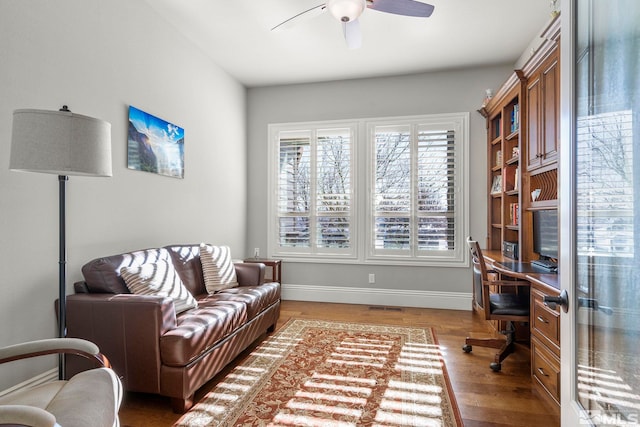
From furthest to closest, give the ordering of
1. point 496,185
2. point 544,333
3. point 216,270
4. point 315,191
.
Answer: point 315,191
point 496,185
point 216,270
point 544,333

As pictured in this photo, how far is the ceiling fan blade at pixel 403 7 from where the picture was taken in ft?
7.42

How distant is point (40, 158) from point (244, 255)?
3.41 meters

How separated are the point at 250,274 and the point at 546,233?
106 inches

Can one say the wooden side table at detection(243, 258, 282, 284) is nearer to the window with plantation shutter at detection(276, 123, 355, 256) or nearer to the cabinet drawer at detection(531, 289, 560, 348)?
the window with plantation shutter at detection(276, 123, 355, 256)

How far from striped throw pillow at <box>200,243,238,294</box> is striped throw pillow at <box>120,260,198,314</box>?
574 millimetres

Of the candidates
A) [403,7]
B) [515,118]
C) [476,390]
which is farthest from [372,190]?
[476,390]

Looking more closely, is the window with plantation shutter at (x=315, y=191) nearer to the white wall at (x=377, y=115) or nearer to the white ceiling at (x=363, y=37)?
the white wall at (x=377, y=115)

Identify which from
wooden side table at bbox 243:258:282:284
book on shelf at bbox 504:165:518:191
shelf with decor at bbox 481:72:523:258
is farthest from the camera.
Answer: wooden side table at bbox 243:258:282:284

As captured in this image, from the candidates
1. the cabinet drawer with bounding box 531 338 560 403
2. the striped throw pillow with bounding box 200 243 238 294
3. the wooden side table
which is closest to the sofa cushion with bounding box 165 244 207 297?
the striped throw pillow with bounding box 200 243 238 294

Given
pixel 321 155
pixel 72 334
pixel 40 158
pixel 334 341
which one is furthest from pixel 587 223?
pixel 321 155

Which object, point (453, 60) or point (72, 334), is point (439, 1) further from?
point (72, 334)

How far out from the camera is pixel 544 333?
2209mm

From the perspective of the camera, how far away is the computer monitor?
2.62 metres

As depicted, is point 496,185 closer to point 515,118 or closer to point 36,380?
point 515,118
